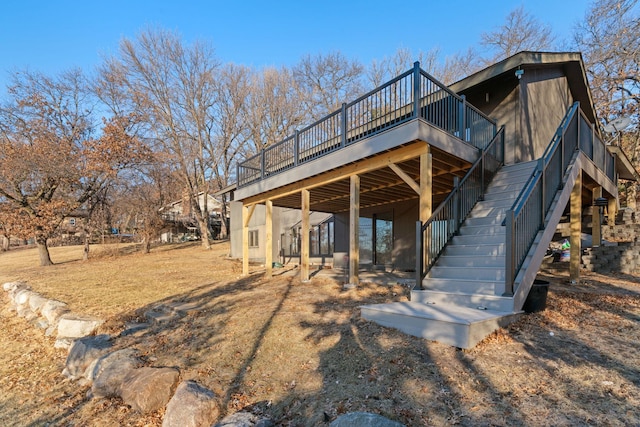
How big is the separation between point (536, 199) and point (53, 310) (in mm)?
9225

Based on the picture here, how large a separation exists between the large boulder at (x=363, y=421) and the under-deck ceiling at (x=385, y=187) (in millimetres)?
4817

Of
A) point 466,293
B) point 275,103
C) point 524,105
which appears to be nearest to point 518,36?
point 524,105

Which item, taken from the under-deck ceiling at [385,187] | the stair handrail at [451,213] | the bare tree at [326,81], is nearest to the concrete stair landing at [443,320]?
the stair handrail at [451,213]

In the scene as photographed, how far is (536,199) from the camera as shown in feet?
17.6

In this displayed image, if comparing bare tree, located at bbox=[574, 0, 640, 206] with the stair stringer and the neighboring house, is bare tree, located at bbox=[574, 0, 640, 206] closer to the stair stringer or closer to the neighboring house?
the stair stringer

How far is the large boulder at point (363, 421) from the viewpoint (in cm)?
237

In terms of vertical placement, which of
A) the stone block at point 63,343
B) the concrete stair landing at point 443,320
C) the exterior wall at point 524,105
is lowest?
the stone block at point 63,343

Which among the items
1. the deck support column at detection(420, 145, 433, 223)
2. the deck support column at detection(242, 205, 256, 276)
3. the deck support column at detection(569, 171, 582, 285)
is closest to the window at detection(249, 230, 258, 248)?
the deck support column at detection(242, 205, 256, 276)

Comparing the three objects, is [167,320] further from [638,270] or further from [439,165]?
[638,270]

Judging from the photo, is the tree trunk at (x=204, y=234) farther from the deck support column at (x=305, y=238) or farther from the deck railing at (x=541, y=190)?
the deck railing at (x=541, y=190)

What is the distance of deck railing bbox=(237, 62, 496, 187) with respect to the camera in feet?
20.6

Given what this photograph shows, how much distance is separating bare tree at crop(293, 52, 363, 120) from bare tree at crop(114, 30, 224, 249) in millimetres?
6617

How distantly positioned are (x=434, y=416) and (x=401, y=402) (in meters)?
0.29

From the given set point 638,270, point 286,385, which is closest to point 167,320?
point 286,385
